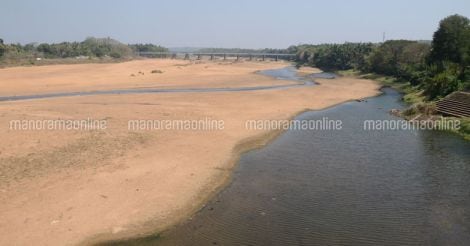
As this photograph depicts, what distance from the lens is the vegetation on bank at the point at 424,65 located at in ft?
147

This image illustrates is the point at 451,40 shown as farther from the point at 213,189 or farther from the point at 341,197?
the point at 213,189

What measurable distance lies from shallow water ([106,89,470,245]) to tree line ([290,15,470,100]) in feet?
A: 59.9

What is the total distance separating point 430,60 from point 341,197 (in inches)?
2240

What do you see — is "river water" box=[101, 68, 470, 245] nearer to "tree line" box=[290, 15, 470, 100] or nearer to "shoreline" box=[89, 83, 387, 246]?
"shoreline" box=[89, 83, 387, 246]

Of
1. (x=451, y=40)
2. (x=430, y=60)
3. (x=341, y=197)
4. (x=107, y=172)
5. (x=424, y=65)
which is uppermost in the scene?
(x=451, y=40)

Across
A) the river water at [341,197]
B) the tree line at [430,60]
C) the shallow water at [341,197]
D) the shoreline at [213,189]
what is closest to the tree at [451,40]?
the tree line at [430,60]

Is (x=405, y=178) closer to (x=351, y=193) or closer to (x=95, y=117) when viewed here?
(x=351, y=193)

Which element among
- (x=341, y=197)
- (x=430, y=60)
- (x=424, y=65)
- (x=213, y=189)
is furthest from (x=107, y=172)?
(x=430, y=60)

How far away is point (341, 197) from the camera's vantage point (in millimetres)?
18750

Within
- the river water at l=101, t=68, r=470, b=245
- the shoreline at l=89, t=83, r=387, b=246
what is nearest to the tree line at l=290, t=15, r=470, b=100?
the river water at l=101, t=68, r=470, b=245

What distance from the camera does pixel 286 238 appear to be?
14625mm

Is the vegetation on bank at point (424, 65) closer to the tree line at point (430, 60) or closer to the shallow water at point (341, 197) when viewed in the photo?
the tree line at point (430, 60)

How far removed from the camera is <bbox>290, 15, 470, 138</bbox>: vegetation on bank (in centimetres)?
4469

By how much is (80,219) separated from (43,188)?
3.67 meters
